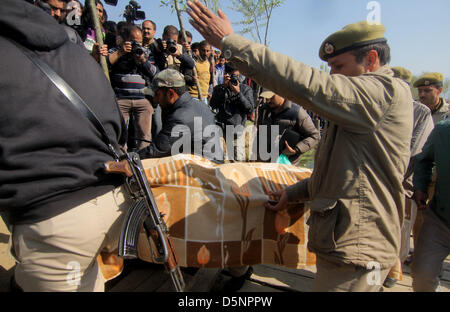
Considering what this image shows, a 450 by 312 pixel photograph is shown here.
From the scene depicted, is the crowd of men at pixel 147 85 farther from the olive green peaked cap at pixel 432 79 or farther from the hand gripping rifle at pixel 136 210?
the olive green peaked cap at pixel 432 79

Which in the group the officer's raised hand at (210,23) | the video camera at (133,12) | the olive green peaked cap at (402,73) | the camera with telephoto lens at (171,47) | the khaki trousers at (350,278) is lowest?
the khaki trousers at (350,278)

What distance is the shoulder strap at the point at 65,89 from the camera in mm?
1014

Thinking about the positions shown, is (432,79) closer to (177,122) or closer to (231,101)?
(231,101)

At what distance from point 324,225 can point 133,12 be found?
168 inches

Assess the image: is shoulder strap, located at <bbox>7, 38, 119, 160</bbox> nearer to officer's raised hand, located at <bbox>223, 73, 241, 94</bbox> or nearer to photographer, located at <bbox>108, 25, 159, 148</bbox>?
photographer, located at <bbox>108, 25, 159, 148</bbox>

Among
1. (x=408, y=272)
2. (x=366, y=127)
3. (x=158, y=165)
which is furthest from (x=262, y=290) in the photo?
(x=366, y=127)

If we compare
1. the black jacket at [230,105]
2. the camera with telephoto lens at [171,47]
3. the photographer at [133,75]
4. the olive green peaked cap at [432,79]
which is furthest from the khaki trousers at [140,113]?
the olive green peaked cap at [432,79]

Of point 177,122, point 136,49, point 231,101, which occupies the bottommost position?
point 177,122

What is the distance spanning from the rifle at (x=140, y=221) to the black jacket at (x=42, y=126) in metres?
0.16

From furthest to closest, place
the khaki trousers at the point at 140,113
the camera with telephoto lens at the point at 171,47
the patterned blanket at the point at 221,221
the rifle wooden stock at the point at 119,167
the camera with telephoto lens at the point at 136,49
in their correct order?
the camera with telephoto lens at the point at 171,47 < the khaki trousers at the point at 140,113 < the camera with telephoto lens at the point at 136,49 < the patterned blanket at the point at 221,221 < the rifle wooden stock at the point at 119,167

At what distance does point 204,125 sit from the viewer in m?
2.66

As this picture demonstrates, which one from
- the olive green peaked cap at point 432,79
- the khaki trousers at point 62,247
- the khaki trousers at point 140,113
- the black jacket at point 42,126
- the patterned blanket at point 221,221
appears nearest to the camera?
the black jacket at point 42,126

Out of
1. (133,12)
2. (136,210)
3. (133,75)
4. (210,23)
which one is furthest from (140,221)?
(133,12)

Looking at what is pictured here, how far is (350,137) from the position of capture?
44.4 inches
